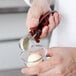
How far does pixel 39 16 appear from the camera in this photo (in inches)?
27.9

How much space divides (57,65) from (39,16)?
0.21 m

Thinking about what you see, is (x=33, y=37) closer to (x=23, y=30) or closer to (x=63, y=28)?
(x=63, y=28)

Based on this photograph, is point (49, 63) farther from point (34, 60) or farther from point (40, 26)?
point (40, 26)

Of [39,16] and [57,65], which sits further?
[39,16]

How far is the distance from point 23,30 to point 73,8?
19.3 inches

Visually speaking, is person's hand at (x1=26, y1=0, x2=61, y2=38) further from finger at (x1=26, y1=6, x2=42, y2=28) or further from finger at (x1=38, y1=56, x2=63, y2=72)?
finger at (x1=38, y1=56, x2=63, y2=72)

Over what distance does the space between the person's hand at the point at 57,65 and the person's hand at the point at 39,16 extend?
0.12m

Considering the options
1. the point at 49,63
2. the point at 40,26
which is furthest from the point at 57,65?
the point at 40,26

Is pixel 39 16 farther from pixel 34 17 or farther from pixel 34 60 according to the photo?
pixel 34 60

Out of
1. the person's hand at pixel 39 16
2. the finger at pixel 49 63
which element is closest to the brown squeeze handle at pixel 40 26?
the person's hand at pixel 39 16

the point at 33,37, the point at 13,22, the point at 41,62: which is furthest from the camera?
the point at 13,22

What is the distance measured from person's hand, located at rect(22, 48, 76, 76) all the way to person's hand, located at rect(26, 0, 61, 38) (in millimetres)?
122

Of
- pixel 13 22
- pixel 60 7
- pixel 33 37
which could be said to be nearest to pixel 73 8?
pixel 60 7

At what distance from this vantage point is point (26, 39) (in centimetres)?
65
